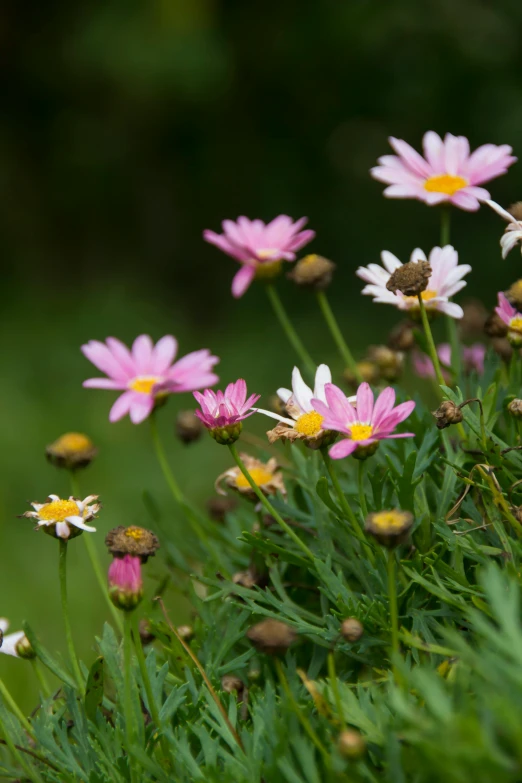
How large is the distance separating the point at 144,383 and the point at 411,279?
Result: 1.05ft

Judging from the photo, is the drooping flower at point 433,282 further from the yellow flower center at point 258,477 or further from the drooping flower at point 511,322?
the yellow flower center at point 258,477

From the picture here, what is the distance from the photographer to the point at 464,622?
67 cm

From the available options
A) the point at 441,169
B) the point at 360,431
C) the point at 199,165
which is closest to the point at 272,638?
the point at 360,431

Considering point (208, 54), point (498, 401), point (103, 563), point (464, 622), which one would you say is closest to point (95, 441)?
point (103, 563)

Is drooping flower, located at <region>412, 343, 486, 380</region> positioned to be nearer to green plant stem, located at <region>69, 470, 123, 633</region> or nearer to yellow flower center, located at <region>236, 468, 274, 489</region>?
yellow flower center, located at <region>236, 468, 274, 489</region>

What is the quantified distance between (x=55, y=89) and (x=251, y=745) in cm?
360

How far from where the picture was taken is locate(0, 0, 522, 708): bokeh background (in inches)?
122

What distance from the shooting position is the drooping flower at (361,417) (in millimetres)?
650

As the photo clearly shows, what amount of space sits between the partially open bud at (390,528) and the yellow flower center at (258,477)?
29cm

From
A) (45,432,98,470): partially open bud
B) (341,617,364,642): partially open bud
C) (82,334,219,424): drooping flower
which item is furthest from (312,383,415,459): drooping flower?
(45,432,98,470): partially open bud

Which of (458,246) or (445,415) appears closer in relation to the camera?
(445,415)

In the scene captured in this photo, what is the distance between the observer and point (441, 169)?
0.93m

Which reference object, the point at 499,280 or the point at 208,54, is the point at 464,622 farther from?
the point at 208,54

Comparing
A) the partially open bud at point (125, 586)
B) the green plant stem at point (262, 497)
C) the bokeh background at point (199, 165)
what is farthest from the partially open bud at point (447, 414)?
the bokeh background at point (199, 165)
